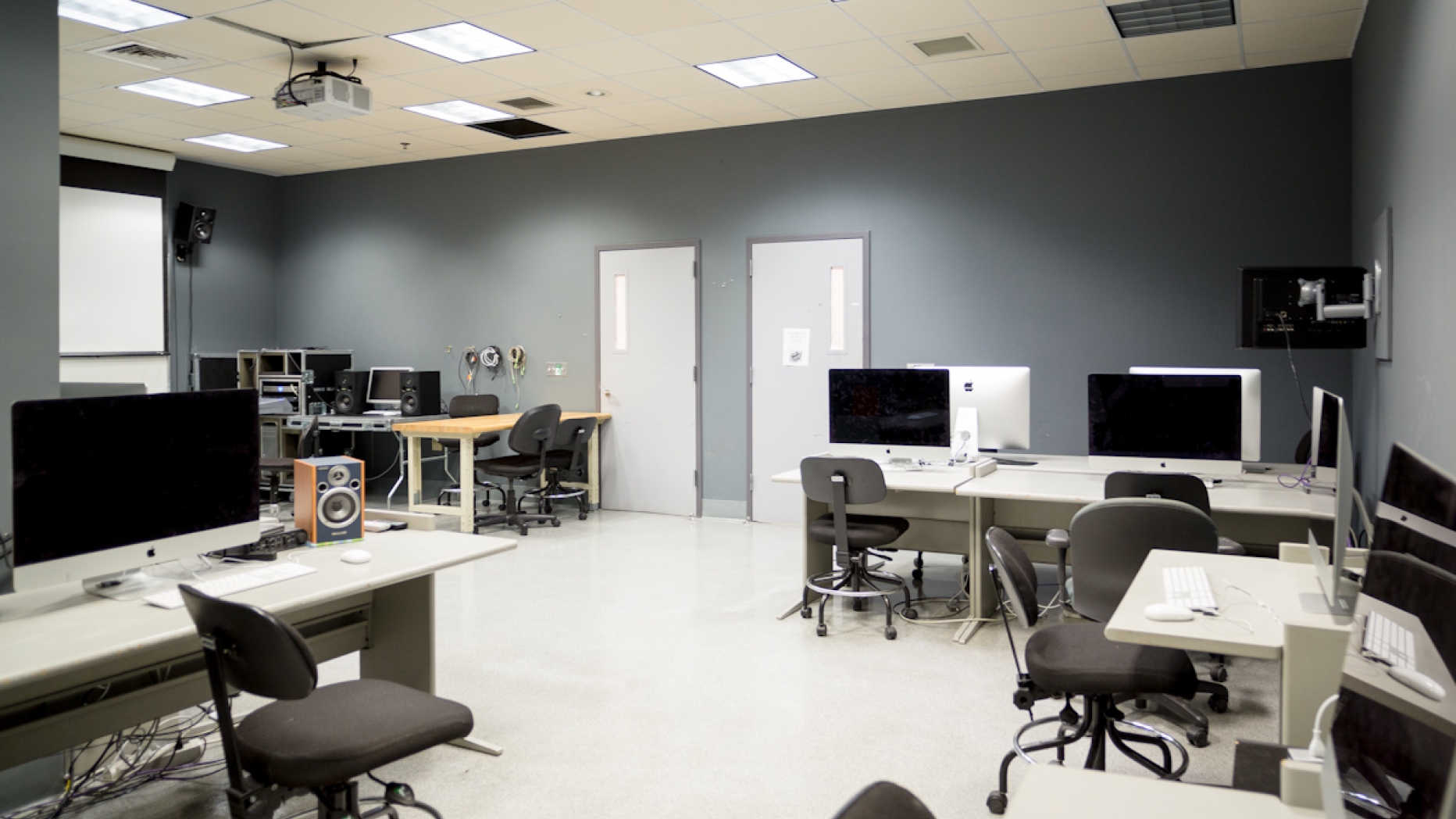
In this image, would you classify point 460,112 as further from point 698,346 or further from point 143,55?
point 698,346

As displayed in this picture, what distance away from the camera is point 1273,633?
2.11 metres

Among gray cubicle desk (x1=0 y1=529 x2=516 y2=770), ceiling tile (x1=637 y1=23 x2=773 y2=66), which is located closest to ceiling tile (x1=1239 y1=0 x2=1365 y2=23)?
ceiling tile (x1=637 y1=23 x2=773 y2=66)

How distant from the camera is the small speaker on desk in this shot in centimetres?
834

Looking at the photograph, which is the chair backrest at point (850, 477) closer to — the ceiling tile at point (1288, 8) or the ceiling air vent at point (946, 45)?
the ceiling air vent at point (946, 45)

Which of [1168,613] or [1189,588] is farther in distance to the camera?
[1189,588]

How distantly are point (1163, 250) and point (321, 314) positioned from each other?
7.60 metres

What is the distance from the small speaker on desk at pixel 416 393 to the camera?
834 cm

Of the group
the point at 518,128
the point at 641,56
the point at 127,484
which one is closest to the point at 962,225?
the point at 641,56

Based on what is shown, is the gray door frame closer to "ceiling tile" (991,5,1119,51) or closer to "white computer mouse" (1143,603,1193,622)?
"ceiling tile" (991,5,1119,51)

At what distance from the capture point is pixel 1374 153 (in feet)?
14.9

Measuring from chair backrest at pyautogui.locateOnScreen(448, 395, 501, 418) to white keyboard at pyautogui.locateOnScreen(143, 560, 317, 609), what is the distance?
5.42 meters

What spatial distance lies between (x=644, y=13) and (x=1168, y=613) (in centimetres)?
397

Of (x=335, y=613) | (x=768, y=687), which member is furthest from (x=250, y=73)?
(x=768, y=687)

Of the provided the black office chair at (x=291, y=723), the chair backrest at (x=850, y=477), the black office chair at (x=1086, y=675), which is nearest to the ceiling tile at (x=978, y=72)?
the chair backrest at (x=850, y=477)
